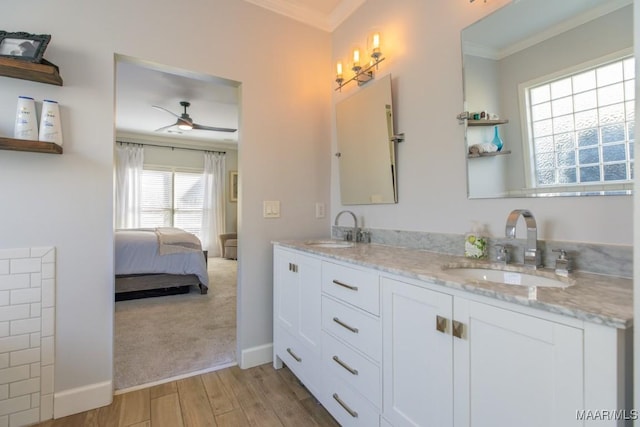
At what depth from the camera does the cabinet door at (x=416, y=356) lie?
938 mm

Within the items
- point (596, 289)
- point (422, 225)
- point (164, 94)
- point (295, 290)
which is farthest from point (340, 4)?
point (164, 94)

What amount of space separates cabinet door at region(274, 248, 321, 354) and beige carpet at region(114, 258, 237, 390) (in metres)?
0.62

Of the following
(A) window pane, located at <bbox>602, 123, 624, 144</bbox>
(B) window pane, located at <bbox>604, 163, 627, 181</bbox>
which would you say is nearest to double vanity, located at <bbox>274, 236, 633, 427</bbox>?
(B) window pane, located at <bbox>604, 163, 627, 181</bbox>

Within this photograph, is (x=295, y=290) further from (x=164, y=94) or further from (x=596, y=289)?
(x=164, y=94)

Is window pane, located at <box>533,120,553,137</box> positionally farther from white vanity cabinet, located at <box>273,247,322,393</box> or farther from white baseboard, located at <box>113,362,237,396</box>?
white baseboard, located at <box>113,362,237,396</box>

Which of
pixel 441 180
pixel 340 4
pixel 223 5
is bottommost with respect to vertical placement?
pixel 441 180

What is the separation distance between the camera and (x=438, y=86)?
1585 millimetres

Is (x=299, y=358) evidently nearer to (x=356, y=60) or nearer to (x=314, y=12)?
(x=356, y=60)

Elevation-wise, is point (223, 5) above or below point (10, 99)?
above

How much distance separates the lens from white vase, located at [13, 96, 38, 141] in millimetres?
1444

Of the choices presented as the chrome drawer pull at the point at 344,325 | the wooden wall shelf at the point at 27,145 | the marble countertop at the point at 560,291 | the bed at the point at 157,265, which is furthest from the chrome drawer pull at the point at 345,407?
the bed at the point at 157,265

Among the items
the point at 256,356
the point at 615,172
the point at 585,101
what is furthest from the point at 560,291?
the point at 256,356

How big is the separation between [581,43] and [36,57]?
7.64 feet

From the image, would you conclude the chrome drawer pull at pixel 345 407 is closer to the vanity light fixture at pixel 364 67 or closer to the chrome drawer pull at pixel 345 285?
the chrome drawer pull at pixel 345 285
